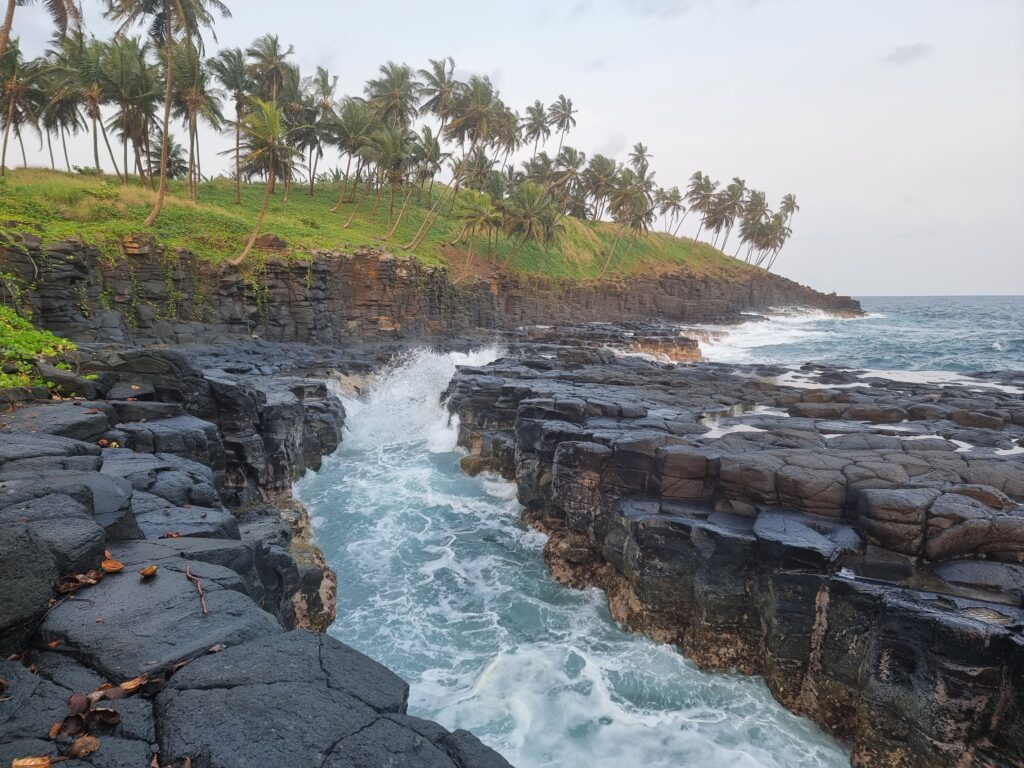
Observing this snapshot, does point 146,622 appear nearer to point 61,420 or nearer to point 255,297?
point 61,420

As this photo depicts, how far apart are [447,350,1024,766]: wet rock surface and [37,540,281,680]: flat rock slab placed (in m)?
7.00

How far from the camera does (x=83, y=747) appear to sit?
266 centimetres

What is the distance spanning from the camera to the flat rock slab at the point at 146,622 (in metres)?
3.47

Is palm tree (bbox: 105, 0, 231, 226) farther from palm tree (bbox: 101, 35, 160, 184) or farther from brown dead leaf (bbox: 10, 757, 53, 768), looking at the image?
brown dead leaf (bbox: 10, 757, 53, 768)

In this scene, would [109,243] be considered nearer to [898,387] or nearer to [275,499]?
[275,499]

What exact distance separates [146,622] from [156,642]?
304mm

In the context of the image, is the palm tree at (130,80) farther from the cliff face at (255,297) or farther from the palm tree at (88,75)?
the cliff face at (255,297)

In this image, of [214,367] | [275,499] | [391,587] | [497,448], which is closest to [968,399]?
[497,448]

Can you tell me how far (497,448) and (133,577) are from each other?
41.7 ft

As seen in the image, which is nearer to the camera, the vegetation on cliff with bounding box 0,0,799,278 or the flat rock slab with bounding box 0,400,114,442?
the flat rock slab with bounding box 0,400,114,442

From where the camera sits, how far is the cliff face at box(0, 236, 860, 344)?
2197cm

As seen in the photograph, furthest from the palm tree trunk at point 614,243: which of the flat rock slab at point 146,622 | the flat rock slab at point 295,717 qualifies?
the flat rock slab at point 295,717

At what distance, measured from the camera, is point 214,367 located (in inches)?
815

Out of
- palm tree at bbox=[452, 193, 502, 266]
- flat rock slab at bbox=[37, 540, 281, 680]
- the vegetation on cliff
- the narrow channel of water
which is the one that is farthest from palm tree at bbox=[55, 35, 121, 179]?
flat rock slab at bbox=[37, 540, 281, 680]
